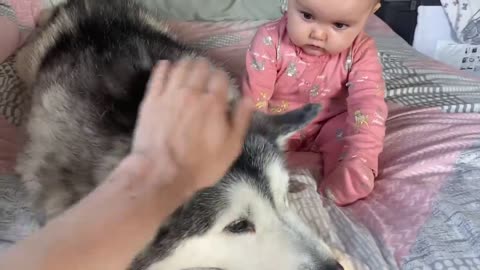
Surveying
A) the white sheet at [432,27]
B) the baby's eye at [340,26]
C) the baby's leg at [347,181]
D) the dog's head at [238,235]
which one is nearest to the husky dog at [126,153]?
the dog's head at [238,235]

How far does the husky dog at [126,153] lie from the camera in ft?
3.24

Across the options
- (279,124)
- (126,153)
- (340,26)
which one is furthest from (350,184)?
(126,153)

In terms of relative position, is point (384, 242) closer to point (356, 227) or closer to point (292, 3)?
point (356, 227)

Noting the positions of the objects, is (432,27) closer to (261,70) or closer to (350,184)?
(261,70)

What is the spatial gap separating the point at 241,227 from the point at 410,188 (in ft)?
1.90

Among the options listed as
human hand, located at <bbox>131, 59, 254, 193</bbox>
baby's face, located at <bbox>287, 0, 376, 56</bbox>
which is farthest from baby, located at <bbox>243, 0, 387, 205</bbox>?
human hand, located at <bbox>131, 59, 254, 193</bbox>

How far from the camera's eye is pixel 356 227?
1.27 m

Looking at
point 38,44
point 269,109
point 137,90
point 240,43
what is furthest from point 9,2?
point 137,90

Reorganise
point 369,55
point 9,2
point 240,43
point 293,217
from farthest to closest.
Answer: point 240,43
point 9,2
point 369,55
point 293,217

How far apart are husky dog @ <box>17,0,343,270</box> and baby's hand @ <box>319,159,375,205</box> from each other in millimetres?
268

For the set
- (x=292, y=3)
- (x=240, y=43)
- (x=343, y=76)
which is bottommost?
(x=240, y=43)

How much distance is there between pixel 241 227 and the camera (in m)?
1.00

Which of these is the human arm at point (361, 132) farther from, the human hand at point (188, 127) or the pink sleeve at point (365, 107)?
the human hand at point (188, 127)

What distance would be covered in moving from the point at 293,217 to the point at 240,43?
1.28 meters
